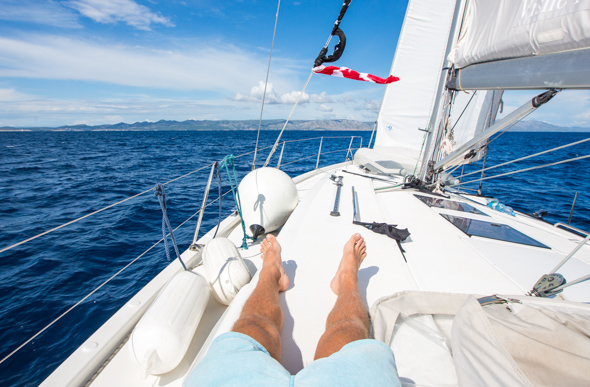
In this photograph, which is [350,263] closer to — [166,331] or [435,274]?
[435,274]

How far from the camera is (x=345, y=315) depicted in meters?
1.17

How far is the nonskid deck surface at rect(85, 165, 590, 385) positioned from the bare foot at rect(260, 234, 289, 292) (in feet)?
0.19

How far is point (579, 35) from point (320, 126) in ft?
472

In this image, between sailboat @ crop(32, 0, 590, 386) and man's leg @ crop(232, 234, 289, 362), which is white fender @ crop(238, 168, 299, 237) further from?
man's leg @ crop(232, 234, 289, 362)

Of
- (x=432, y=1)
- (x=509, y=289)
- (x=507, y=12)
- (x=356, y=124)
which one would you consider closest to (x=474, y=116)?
(x=432, y=1)

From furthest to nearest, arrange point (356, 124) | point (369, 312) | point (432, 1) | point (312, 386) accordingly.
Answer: point (356, 124)
point (432, 1)
point (369, 312)
point (312, 386)

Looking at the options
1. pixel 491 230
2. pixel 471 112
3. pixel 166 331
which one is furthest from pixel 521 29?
pixel 471 112

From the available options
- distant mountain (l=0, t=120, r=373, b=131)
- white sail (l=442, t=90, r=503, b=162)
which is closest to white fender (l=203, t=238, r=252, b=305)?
white sail (l=442, t=90, r=503, b=162)

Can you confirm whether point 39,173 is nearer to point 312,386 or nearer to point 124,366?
point 124,366

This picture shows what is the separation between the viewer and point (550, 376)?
0.78 meters

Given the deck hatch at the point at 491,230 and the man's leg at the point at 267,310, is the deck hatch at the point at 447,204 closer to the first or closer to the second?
the deck hatch at the point at 491,230

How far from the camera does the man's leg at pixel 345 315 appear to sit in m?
1.02

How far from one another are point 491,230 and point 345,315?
1908 millimetres

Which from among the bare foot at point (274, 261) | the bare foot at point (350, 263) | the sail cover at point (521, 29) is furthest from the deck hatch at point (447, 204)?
the bare foot at point (274, 261)
